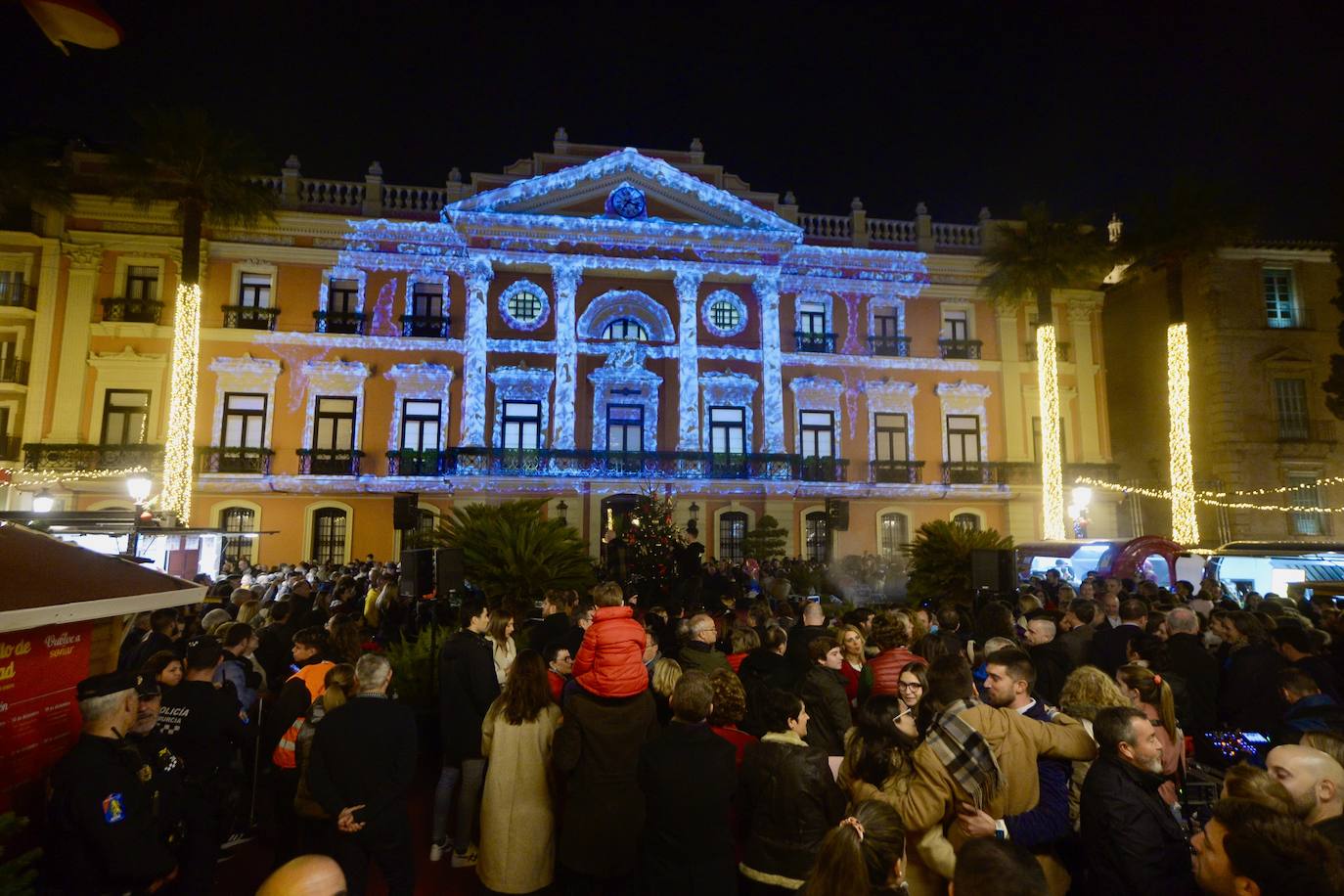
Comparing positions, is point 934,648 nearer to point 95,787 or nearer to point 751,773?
point 751,773

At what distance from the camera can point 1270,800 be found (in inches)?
118

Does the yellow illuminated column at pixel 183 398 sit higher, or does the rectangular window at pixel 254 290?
the rectangular window at pixel 254 290

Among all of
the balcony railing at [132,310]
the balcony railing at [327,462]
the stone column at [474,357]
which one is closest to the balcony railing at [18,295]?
the balcony railing at [132,310]

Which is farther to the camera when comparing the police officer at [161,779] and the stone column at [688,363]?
the stone column at [688,363]

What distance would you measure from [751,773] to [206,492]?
25710 mm

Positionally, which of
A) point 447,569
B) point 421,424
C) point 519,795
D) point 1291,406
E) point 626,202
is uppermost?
point 626,202

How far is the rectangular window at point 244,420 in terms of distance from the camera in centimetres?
2541

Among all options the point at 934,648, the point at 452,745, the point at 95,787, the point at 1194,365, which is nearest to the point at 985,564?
the point at 934,648

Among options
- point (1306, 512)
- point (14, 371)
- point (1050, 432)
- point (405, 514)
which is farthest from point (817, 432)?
point (14, 371)

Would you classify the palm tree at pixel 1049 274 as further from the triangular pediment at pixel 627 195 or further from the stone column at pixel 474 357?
the stone column at pixel 474 357

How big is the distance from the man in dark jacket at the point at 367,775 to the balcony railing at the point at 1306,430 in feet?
108

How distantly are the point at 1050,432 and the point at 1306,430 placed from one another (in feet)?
31.1

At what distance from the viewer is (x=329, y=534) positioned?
25391 mm

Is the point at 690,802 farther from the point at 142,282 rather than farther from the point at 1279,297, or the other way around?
the point at 1279,297
